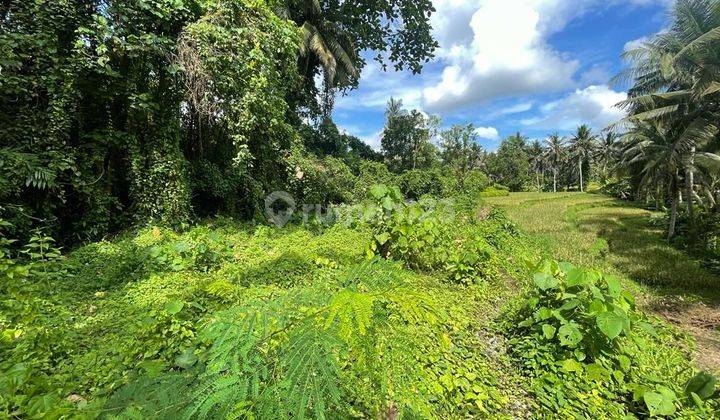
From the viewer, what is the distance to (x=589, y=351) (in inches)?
133

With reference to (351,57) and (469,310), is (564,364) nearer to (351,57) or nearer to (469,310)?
(469,310)

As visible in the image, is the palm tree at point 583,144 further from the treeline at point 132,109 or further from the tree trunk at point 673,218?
the treeline at point 132,109

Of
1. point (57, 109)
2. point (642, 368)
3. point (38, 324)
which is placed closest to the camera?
point (38, 324)

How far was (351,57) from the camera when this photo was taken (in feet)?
54.4

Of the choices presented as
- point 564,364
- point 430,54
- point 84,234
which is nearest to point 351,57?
point 430,54

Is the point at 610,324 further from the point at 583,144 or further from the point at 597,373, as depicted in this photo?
the point at 583,144

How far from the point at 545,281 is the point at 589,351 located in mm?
748

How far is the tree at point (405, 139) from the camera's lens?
3812 cm

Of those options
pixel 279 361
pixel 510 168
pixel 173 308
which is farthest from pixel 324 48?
pixel 510 168

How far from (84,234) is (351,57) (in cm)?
1328

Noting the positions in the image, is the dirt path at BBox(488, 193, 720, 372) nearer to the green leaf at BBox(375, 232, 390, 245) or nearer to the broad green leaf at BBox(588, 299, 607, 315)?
the broad green leaf at BBox(588, 299, 607, 315)

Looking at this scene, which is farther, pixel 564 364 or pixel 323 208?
pixel 323 208

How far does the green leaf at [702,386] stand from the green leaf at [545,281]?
1.28m

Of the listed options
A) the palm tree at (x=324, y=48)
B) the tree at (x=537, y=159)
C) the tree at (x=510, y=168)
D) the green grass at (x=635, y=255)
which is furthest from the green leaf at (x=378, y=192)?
the tree at (x=537, y=159)
